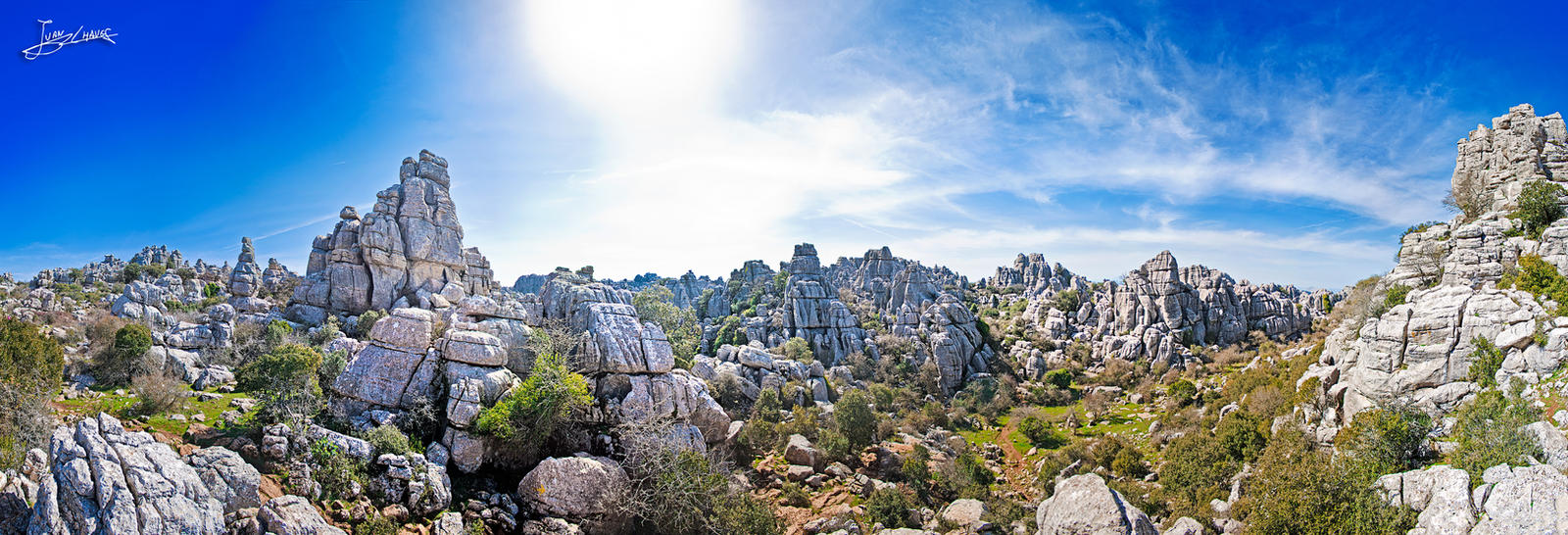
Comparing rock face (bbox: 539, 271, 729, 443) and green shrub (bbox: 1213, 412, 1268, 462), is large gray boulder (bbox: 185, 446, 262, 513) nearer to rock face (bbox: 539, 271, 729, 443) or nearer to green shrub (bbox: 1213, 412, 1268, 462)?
rock face (bbox: 539, 271, 729, 443)

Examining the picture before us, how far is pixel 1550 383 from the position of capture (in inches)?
683

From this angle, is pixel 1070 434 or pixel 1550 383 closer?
pixel 1550 383

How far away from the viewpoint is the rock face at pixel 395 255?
47469 millimetres

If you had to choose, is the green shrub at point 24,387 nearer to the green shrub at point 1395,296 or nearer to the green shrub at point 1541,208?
the green shrub at point 1395,296

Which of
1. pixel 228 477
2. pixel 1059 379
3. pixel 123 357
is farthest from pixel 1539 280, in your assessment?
pixel 123 357

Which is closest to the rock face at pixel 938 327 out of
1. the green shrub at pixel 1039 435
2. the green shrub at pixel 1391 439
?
the green shrub at pixel 1039 435

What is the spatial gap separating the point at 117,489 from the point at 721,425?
1972 cm

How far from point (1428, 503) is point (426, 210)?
63332mm

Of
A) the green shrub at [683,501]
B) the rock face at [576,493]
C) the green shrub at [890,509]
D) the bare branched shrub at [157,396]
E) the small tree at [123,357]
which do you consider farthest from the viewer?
the small tree at [123,357]

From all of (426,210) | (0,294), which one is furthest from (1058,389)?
(0,294)

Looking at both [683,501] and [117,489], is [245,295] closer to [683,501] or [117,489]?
[117,489]

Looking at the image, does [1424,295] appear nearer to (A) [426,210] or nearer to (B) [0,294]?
(A) [426,210]

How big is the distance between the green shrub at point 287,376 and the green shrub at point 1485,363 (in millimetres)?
42063

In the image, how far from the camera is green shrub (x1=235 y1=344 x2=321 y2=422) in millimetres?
21533
